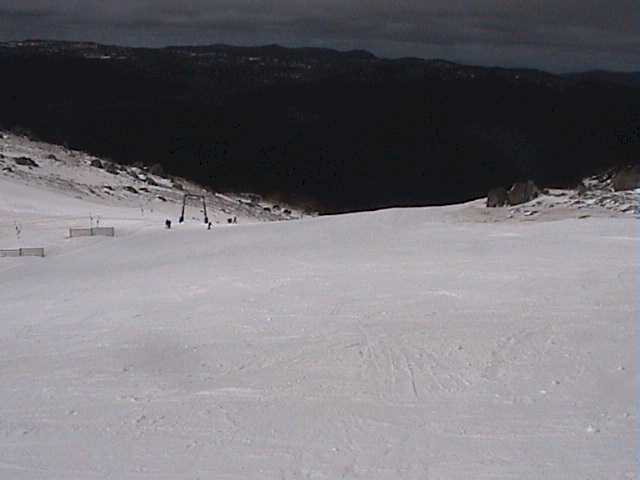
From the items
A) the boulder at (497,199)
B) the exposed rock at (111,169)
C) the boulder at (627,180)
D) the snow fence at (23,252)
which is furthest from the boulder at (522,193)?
the exposed rock at (111,169)

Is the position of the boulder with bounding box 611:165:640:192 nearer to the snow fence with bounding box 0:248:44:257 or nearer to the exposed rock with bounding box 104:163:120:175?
the snow fence with bounding box 0:248:44:257

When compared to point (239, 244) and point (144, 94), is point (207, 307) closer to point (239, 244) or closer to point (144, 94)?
point (239, 244)

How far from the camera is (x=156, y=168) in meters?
44.2

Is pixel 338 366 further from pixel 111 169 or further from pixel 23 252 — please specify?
pixel 111 169

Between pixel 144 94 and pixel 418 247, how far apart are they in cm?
6933

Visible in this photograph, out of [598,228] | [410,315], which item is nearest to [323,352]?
[410,315]

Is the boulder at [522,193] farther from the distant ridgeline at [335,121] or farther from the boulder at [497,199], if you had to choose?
the distant ridgeline at [335,121]

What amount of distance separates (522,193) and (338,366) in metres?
11.2

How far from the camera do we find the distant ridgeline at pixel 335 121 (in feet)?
183

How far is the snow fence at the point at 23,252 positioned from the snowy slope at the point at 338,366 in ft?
11.0

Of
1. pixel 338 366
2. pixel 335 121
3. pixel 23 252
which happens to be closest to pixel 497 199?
pixel 23 252

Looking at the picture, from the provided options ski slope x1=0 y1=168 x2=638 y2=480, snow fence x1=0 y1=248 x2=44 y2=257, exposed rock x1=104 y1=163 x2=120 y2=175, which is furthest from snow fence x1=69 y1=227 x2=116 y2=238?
exposed rock x1=104 y1=163 x2=120 y2=175

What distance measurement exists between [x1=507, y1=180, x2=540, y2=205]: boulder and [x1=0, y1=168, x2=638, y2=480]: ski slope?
362 centimetres

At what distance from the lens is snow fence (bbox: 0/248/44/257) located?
55.2 feet
